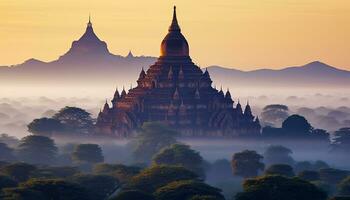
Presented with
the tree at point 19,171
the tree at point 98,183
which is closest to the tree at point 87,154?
the tree at point 19,171

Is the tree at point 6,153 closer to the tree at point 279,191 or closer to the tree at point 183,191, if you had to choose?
the tree at point 183,191

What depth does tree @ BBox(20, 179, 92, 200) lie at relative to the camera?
87750 millimetres

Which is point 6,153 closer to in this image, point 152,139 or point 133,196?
point 152,139

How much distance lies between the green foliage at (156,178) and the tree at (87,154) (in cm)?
3193

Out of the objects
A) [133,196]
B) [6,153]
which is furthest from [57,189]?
[6,153]

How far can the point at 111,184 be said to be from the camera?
101 metres

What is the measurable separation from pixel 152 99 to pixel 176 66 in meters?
4.63

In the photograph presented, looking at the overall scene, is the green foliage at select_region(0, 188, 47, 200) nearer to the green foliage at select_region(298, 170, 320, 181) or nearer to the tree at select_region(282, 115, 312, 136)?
the green foliage at select_region(298, 170, 320, 181)

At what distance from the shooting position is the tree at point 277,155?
139250 mm

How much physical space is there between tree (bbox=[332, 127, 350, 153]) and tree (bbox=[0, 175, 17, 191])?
64324 millimetres

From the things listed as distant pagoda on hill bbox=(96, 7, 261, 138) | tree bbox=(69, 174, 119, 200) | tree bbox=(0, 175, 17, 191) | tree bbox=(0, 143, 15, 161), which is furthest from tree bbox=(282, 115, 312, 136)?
tree bbox=(0, 175, 17, 191)

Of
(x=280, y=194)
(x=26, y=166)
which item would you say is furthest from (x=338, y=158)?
(x=280, y=194)

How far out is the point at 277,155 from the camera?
140 meters

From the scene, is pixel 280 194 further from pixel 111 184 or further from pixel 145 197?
pixel 111 184
